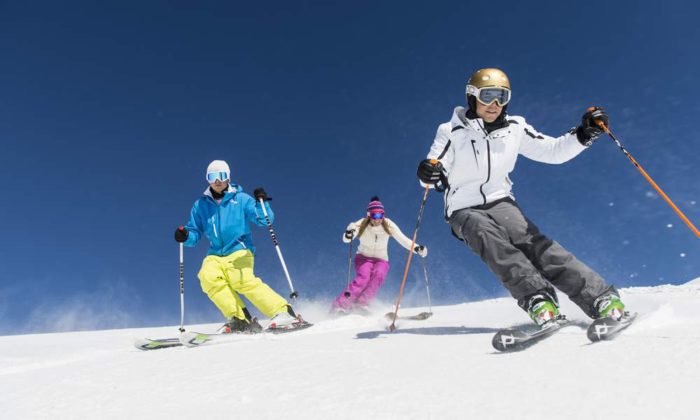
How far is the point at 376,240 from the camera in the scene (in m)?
8.99

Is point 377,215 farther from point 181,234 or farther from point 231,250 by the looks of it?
point 181,234

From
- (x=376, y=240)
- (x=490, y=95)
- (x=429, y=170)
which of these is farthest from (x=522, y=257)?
(x=376, y=240)

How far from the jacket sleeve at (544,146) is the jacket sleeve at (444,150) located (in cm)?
67

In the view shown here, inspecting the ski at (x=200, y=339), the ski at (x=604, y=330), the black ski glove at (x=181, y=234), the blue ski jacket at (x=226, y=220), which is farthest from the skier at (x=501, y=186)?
the black ski glove at (x=181, y=234)

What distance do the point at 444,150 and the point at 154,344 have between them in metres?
3.74

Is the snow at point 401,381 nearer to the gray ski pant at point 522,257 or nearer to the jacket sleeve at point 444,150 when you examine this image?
the gray ski pant at point 522,257

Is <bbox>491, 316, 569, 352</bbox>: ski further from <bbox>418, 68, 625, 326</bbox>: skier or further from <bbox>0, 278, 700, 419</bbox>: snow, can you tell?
<bbox>418, 68, 625, 326</bbox>: skier

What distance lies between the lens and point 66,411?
7.00 feet

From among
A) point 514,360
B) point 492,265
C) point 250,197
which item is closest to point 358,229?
point 250,197

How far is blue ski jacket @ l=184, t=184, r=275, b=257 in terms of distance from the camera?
20.8 ft

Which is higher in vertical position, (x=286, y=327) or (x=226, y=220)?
(x=226, y=220)

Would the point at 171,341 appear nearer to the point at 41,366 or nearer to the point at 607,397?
the point at 41,366

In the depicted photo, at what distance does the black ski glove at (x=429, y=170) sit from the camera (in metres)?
3.87

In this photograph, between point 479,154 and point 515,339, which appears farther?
point 479,154
